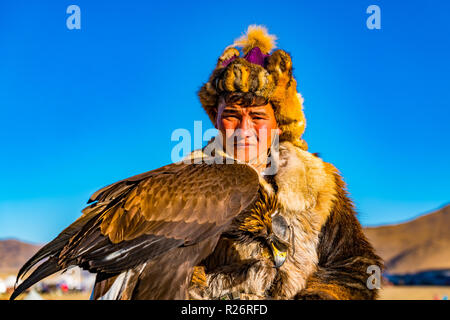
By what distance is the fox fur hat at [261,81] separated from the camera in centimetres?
323

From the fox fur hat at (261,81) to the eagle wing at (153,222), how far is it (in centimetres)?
69

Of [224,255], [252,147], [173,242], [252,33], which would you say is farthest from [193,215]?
[252,33]

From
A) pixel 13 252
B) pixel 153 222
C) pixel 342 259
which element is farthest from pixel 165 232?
pixel 13 252

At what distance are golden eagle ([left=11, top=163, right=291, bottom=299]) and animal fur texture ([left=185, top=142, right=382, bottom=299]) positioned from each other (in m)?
0.09

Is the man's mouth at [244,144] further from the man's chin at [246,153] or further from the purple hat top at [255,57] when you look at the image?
the purple hat top at [255,57]

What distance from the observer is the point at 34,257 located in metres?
3.00

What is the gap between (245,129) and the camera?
10.8 feet

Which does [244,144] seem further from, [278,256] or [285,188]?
[278,256]

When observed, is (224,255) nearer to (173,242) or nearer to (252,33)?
(173,242)

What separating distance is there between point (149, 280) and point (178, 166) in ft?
3.14

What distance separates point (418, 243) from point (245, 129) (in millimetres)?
48188

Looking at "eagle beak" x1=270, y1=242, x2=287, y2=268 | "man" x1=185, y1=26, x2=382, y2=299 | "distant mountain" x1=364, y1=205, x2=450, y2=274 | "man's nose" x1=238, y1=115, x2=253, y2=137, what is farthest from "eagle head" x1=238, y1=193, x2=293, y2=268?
"distant mountain" x1=364, y1=205, x2=450, y2=274

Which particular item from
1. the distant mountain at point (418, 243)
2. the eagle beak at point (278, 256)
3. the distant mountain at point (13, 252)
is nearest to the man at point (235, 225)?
the eagle beak at point (278, 256)

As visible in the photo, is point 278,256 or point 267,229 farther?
point 267,229
